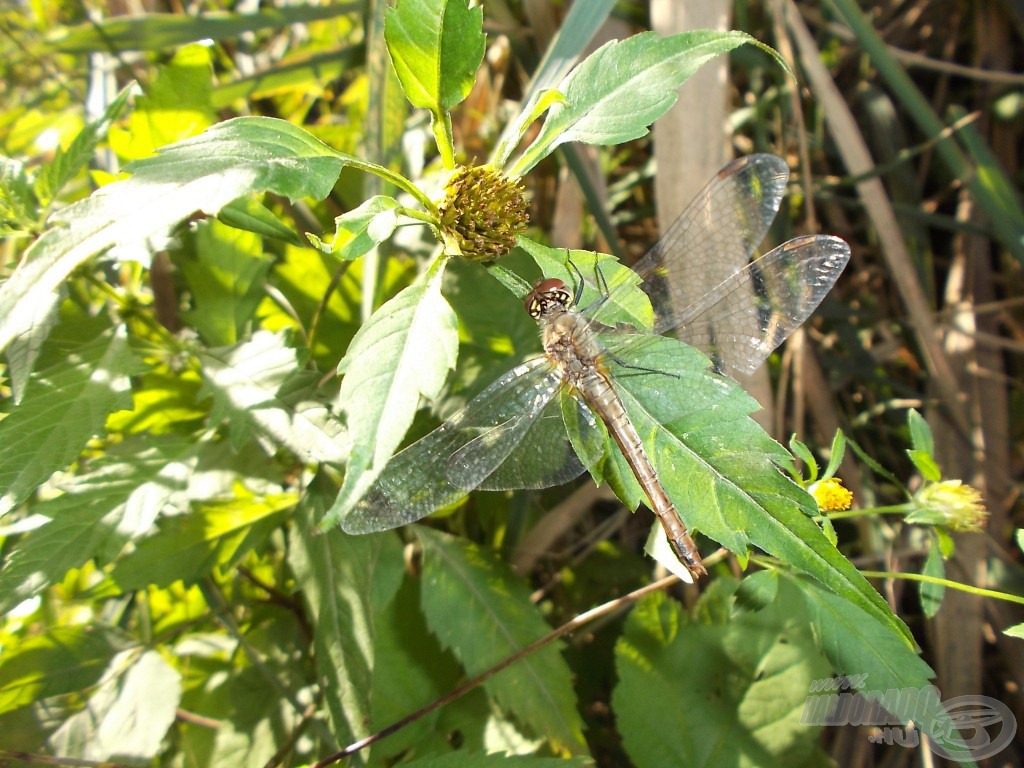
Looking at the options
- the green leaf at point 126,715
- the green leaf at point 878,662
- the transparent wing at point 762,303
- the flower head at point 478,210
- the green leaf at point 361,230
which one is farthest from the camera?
the green leaf at point 126,715

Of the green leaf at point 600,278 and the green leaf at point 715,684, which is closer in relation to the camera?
the green leaf at point 600,278

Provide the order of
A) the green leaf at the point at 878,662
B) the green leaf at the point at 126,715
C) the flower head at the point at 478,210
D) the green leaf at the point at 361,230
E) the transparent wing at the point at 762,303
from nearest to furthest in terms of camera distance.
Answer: the green leaf at the point at 361,230
the flower head at the point at 478,210
the green leaf at the point at 878,662
the transparent wing at the point at 762,303
the green leaf at the point at 126,715

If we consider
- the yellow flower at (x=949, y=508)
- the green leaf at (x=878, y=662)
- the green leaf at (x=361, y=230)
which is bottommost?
the green leaf at (x=878, y=662)

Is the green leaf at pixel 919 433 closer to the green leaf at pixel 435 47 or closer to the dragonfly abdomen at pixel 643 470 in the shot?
the dragonfly abdomen at pixel 643 470

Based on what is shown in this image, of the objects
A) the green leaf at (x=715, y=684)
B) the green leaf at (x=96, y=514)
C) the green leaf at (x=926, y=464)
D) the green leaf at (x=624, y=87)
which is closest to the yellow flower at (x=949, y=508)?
the green leaf at (x=926, y=464)

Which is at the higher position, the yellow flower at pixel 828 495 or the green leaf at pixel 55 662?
the green leaf at pixel 55 662

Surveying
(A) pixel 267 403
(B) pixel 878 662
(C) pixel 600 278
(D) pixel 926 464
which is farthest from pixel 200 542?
(D) pixel 926 464

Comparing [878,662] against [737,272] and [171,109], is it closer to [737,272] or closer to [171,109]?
[737,272]

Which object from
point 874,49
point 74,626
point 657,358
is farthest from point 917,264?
point 74,626

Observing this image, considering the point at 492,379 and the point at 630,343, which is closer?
the point at 630,343
